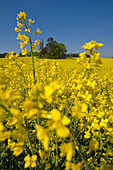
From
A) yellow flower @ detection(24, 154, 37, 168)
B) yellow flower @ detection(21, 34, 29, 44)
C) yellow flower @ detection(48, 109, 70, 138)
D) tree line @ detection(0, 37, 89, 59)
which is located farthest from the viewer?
tree line @ detection(0, 37, 89, 59)

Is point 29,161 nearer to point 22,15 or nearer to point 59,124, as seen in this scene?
point 59,124

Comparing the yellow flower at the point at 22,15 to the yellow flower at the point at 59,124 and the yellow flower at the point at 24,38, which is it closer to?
the yellow flower at the point at 24,38

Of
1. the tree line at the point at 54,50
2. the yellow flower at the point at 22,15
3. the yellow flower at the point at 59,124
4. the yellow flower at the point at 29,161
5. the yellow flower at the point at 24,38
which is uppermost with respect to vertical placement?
the tree line at the point at 54,50

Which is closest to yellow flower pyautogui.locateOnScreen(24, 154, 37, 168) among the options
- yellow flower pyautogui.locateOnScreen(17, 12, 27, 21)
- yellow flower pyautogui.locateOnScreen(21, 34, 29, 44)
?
yellow flower pyautogui.locateOnScreen(21, 34, 29, 44)

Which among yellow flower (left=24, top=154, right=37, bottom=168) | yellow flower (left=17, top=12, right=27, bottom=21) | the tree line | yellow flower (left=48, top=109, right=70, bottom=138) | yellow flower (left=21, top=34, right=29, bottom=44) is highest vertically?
the tree line

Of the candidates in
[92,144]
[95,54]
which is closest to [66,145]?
[92,144]

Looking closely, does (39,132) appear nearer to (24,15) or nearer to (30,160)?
(30,160)

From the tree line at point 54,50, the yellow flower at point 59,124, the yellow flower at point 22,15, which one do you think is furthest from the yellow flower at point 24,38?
the tree line at point 54,50

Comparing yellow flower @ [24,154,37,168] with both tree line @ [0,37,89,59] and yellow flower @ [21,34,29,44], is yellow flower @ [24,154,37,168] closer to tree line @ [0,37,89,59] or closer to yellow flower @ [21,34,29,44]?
yellow flower @ [21,34,29,44]

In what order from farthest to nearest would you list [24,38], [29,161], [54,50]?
[54,50]
[24,38]
[29,161]

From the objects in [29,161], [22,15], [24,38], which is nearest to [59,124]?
[29,161]

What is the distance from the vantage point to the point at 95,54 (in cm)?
135

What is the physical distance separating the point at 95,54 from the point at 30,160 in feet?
3.91

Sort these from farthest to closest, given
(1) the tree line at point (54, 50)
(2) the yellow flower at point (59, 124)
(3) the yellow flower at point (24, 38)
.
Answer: (1) the tree line at point (54, 50)
(3) the yellow flower at point (24, 38)
(2) the yellow flower at point (59, 124)
